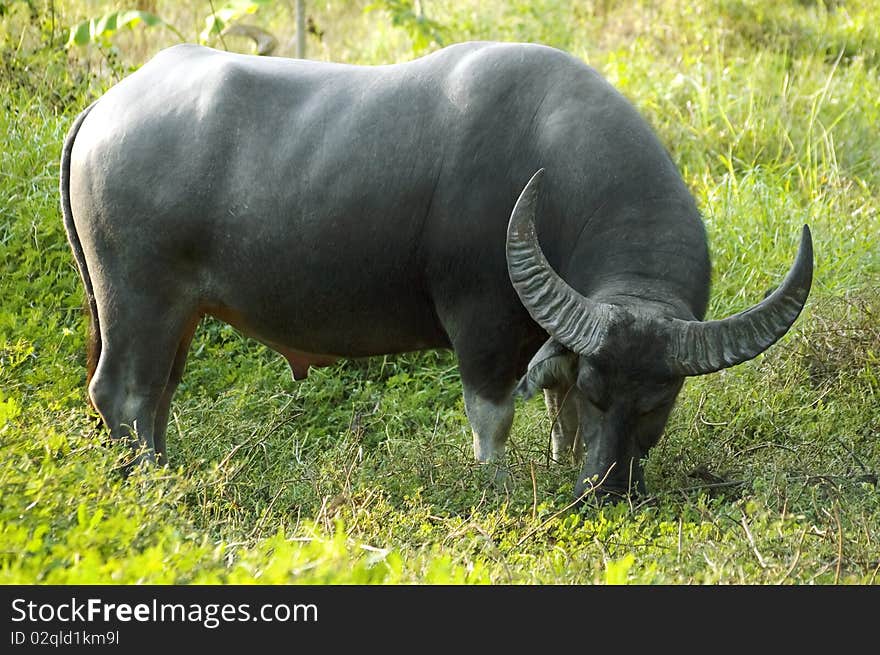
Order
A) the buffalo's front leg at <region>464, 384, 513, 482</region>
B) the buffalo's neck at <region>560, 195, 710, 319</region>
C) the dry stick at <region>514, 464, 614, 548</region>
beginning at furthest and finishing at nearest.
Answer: the buffalo's front leg at <region>464, 384, 513, 482</region> < the buffalo's neck at <region>560, 195, 710, 319</region> < the dry stick at <region>514, 464, 614, 548</region>

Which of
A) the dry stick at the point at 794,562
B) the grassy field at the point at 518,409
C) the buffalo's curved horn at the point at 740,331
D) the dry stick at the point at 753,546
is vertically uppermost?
the buffalo's curved horn at the point at 740,331

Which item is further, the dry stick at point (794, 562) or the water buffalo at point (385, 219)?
the water buffalo at point (385, 219)

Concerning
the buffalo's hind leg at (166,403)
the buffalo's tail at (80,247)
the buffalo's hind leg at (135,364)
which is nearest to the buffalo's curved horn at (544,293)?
the buffalo's hind leg at (135,364)

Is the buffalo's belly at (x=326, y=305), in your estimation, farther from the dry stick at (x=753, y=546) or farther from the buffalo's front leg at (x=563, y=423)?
the dry stick at (x=753, y=546)

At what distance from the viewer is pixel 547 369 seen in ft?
14.1

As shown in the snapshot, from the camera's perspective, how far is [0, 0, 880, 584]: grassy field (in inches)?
138

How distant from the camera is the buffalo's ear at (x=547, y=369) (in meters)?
4.28

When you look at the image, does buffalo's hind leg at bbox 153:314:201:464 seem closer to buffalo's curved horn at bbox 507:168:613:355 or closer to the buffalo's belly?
the buffalo's belly

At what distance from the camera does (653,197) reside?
454 cm

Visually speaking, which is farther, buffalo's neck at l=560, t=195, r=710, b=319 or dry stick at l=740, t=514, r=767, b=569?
A: buffalo's neck at l=560, t=195, r=710, b=319

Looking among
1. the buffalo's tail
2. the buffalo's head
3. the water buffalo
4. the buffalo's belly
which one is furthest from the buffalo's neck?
the buffalo's tail

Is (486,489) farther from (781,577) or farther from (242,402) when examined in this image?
(242,402)
